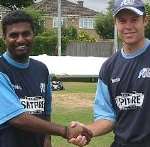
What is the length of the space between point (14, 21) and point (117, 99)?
967 millimetres

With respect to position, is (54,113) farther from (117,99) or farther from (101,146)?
(117,99)

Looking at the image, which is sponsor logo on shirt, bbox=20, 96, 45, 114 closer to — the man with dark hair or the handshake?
the man with dark hair

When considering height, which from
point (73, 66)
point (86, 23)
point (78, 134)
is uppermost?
point (78, 134)

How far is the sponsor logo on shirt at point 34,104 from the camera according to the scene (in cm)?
454

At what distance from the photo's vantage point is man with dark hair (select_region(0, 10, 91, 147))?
3.95 meters

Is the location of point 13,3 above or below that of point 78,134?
above

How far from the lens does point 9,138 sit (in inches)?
160

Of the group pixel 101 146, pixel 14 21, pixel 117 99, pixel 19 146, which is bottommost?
pixel 101 146

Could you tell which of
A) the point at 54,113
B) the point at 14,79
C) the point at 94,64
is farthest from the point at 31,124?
the point at 94,64

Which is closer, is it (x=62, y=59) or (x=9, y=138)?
(x=9, y=138)

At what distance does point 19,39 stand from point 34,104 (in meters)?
0.51

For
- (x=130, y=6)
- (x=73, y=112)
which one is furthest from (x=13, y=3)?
(x=130, y=6)

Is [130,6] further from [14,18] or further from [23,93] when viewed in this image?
[23,93]

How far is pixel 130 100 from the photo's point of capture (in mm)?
4297
